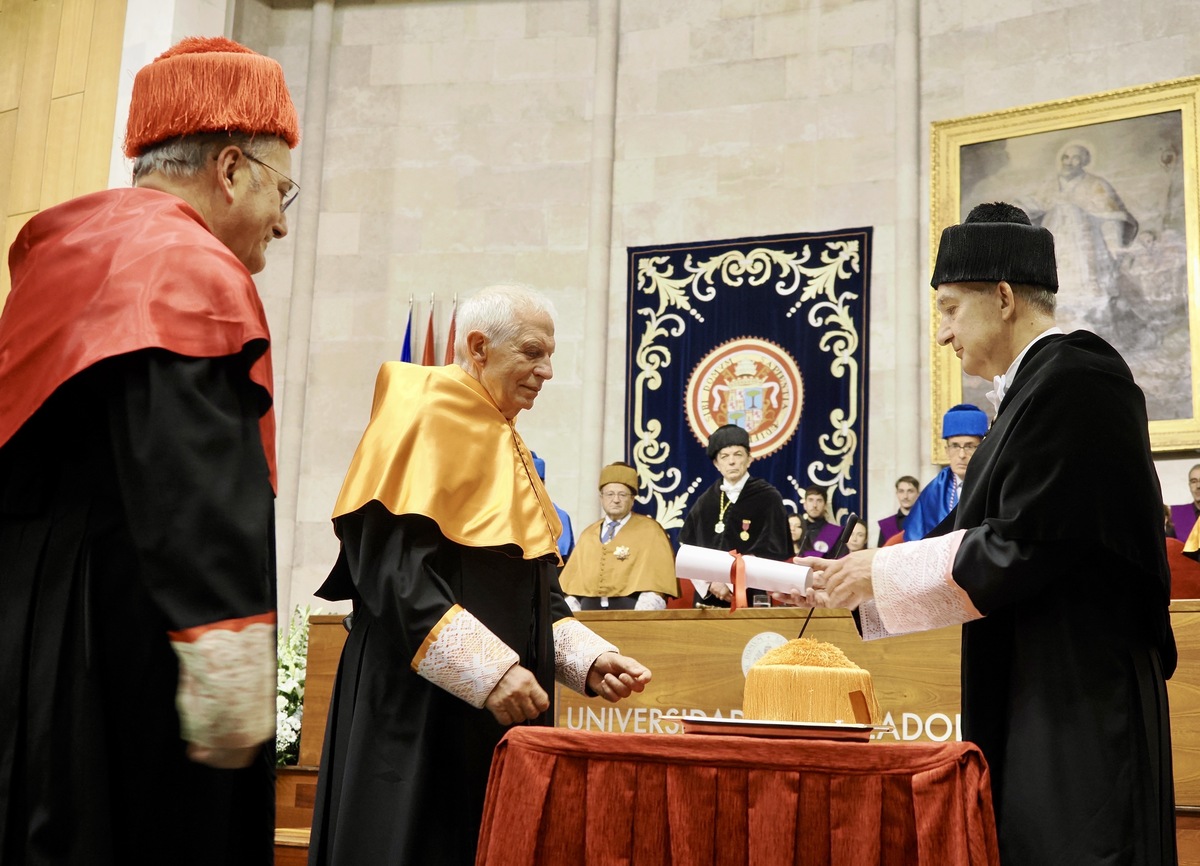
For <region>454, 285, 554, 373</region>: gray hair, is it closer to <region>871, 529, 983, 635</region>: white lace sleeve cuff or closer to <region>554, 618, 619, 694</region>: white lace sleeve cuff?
<region>554, 618, 619, 694</region>: white lace sleeve cuff

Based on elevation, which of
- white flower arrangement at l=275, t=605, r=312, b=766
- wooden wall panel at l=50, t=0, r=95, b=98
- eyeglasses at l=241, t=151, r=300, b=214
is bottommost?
white flower arrangement at l=275, t=605, r=312, b=766

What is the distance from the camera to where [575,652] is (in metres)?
3.36

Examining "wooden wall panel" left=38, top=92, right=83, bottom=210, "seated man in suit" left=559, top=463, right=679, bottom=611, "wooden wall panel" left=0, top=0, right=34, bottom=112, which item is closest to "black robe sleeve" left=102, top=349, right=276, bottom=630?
"wooden wall panel" left=38, top=92, right=83, bottom=210

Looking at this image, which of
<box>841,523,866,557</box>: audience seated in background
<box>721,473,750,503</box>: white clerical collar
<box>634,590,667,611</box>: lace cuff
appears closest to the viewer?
<box>634,590,667,611</box>: lace cuff

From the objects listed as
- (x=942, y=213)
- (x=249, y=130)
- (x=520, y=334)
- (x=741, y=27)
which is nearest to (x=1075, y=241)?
(x=942, y=213)

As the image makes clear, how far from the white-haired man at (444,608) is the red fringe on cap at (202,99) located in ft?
3.58

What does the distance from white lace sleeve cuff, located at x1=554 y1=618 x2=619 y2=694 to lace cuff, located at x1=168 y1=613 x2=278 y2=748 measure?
1750 mm

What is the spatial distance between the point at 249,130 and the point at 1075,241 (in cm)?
978

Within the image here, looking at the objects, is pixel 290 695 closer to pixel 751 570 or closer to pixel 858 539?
pixel 751 570

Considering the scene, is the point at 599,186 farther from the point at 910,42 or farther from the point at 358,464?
the point at 358,464

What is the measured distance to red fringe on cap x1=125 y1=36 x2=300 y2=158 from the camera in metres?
2.06

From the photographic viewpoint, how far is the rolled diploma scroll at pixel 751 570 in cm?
313

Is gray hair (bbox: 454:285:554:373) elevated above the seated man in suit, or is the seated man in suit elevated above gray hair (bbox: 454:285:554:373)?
gray hair (bbox: 454:285:554:373)

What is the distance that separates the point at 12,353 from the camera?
5.79 feet
